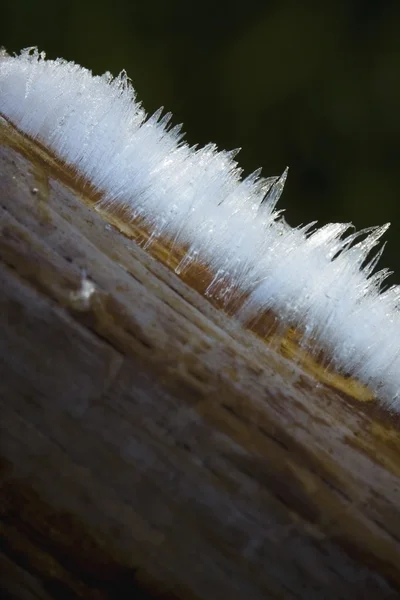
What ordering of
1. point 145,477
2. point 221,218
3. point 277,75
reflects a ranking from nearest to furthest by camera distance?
point 145,477
point 221,218
point 277,75

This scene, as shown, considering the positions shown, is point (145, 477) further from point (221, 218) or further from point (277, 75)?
point (277, 75)

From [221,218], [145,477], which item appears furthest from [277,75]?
[145,477]

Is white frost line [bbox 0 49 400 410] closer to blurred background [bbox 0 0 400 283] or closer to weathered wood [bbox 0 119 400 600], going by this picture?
weathered wood [bbox 0 119 400 600]

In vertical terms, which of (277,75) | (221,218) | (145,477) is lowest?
(145,477)

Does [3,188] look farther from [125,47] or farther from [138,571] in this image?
[125,47]

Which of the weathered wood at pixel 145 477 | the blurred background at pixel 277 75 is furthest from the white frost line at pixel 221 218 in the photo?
the blurred background at pixel 277 75

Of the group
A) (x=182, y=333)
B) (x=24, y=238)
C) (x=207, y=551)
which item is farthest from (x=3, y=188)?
(x=207, y=551)

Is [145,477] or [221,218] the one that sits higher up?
[221,218]
